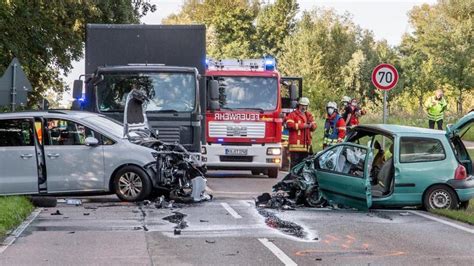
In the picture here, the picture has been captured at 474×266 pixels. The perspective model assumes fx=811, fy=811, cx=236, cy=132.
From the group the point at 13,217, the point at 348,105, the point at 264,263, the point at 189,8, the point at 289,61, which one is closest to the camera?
the point at 264,263

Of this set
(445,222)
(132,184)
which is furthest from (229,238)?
(132,184)

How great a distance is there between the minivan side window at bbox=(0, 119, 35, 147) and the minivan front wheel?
21.4 ft

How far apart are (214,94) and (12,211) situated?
8.05 m

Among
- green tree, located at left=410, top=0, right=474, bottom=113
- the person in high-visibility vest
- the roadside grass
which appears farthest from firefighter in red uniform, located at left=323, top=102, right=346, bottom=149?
green tree, located at left=410, top=0, right=474, bottom=113

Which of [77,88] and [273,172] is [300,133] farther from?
[77,88]

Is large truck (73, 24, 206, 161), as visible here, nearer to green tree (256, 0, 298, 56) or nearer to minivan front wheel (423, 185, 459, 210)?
minivan front wheel (423, 185, 459, 210)

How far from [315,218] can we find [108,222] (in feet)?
9.95

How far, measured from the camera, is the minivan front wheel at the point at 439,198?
42.8 ft

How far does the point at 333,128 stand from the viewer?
1759cm

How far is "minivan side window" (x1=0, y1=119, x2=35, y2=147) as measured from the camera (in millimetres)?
13406

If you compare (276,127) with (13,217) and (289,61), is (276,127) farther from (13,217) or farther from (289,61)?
(289,61)

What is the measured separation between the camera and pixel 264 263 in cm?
816

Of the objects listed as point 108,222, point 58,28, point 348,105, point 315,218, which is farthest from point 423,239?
point 58,28

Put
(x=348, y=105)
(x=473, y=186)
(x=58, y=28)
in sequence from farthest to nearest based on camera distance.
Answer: (x=58, y=28) → (x=348, y=105) → (x=473, y=186)
